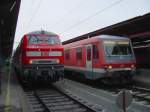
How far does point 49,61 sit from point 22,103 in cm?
454

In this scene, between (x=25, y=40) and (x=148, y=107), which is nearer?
(x=148, y=107)

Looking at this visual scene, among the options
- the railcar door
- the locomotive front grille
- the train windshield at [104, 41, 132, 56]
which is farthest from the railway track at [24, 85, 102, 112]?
the train windshield at [104, 41, 132, 56]

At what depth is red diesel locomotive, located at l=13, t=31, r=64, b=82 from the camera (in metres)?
15.6

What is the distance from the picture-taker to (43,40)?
16594 millimetres

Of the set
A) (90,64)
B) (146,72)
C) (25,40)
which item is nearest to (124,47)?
(90,64)

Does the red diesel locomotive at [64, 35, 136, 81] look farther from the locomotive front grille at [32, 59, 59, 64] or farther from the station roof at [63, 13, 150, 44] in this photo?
the locomotive front grille at [32, 59, 59, 64]

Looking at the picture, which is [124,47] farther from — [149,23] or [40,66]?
[40,66]

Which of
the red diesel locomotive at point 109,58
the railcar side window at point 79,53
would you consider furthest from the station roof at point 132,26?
the railcar side window at point 79,53

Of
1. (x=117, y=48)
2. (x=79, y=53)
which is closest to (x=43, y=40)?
(x=79, y=53)

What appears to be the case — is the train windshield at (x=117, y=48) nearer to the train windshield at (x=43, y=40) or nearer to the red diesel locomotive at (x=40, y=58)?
the red diesel locomotive at (x=40, y=58)

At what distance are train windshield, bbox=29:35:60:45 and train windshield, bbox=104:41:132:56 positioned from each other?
296cm

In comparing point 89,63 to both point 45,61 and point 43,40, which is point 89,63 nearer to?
point 45,61

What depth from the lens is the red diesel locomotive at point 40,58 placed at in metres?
15.6

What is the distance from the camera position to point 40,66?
15.8m
